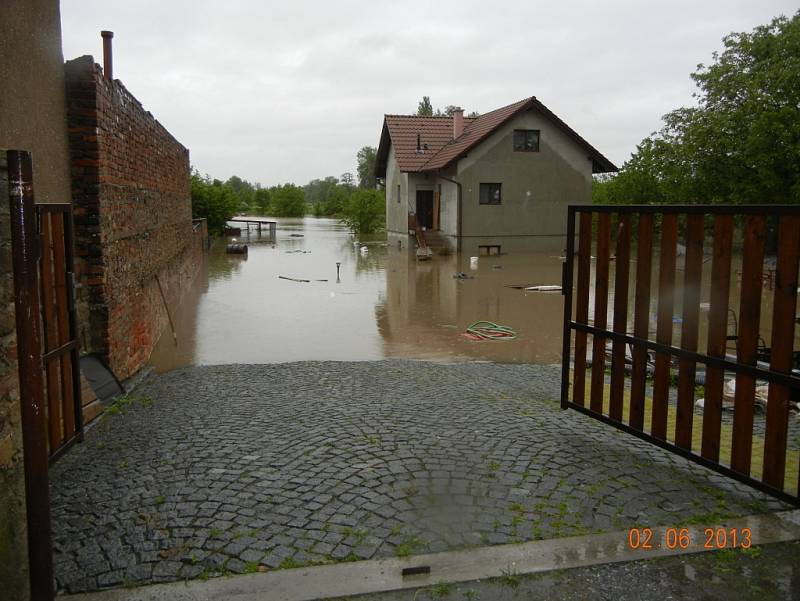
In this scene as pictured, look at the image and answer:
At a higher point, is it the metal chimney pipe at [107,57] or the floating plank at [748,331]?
the metal chimney pipe at [107,57]

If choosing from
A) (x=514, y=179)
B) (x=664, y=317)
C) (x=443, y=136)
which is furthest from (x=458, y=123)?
(x=664, y=317)

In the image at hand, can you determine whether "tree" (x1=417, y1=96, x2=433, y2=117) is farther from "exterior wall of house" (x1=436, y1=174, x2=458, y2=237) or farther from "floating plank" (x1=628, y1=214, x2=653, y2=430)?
"floating plank" (x1=628, y1=214, x2=653, y2=430)

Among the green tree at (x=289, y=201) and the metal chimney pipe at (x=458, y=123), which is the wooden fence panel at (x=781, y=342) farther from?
the green tree at (x=289, y=201)

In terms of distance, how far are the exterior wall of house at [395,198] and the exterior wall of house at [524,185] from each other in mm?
5766

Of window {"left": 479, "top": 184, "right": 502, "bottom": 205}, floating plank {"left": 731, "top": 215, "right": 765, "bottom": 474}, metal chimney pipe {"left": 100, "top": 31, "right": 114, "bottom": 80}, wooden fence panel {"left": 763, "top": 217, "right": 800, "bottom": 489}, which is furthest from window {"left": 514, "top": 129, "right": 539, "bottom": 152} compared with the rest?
wooden fence panel {"left": 763, "top": 217, "right": 800, "bottom": 489}

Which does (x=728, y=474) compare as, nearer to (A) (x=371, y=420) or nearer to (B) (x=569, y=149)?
(A) (x=371, y=420)

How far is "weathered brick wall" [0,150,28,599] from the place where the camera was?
2941 millimetres

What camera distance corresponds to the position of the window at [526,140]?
30781 mm

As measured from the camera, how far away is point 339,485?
4344 millimetres

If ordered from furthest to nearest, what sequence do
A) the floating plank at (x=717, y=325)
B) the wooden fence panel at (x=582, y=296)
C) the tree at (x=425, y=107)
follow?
the tree at (x=425, y=107) → the wooden fence panel at (x=582, y=296) → the floating plank at (x=717, y=325)

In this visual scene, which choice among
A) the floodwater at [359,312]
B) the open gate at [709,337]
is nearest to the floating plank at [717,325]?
the open gate at [709,337]

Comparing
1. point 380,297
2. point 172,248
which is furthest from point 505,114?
point 172,248

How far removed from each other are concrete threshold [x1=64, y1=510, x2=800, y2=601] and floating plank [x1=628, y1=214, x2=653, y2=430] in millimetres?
1211

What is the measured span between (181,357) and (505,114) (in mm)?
23553
